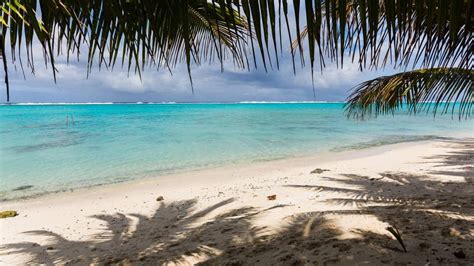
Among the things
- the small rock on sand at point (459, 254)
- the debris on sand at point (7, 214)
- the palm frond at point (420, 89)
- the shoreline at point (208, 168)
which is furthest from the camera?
the shoreline at point (208, 168)

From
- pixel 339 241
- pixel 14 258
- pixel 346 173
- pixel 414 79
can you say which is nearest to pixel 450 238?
pixel 339 241

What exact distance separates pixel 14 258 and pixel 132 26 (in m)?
3.58

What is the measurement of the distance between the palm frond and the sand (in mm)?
1215

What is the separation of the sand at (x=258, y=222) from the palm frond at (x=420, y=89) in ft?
3.99

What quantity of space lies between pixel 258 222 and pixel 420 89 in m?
3.08

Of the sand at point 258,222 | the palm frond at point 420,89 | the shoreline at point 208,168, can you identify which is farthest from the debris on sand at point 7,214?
the palm frond at point 420,89

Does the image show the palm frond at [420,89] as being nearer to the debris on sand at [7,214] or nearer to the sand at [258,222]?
the sand at [258,222]

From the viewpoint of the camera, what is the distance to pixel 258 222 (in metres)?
4.04

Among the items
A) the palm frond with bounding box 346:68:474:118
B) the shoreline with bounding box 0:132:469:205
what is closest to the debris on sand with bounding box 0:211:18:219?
→ the shoreline with bounding box 0:132:469:205

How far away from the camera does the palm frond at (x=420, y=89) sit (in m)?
4.12

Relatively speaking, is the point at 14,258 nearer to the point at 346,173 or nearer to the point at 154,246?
the point at 154,246

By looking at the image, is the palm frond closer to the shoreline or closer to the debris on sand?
the shoreline

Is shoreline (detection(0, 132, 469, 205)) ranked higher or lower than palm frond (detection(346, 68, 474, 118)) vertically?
lower

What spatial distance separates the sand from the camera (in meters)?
2.78
